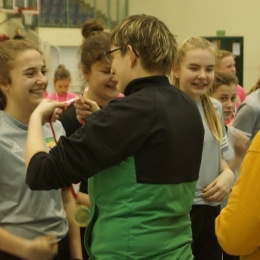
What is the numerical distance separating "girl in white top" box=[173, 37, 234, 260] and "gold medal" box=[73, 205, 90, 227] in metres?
0.64

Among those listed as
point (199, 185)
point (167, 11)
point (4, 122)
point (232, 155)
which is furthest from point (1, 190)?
point (167, 11)

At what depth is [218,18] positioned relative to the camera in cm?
1129

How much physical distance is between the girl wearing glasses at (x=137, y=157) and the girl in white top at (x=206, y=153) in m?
0.74

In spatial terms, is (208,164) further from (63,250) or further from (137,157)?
(137,157)

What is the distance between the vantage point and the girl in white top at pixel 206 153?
2.33 m

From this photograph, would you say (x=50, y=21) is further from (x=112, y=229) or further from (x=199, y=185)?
(x=112, y=229)

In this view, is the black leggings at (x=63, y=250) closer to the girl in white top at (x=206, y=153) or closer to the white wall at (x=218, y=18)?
the girl in white top at (x=206, y=153)

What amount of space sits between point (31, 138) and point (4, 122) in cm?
30

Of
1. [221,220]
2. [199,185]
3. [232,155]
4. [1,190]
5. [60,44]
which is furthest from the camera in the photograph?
[60,44]

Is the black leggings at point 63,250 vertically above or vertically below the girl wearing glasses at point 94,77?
below

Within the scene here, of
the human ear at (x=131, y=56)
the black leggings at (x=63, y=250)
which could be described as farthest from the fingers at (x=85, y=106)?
the black leggings at (x=63, y=250)

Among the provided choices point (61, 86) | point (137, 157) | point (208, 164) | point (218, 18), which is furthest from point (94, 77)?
point (218, 18)

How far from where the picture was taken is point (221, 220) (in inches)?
56.2

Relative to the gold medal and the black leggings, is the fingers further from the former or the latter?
the black leggings
